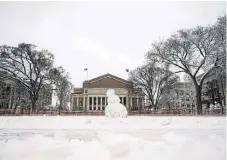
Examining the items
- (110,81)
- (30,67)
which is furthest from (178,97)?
(30,67)

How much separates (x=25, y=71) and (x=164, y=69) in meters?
8.09

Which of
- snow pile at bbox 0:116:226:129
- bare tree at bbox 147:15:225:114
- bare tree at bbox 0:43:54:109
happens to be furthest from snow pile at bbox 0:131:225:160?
bare tree at bbox 0:43:54:109

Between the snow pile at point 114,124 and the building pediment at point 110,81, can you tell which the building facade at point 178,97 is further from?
the snow pile at point 114,124

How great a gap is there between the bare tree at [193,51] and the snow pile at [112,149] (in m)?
6.03

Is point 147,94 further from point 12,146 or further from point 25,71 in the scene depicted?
point 12,146

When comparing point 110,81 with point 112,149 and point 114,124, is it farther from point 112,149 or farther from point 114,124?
point 112,149

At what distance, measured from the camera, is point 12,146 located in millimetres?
3365

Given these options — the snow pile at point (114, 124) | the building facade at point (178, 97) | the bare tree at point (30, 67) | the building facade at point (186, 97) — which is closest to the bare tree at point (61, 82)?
the bare tree at point (30, 67)

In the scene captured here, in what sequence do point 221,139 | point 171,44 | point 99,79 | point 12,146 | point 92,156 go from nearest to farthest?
point 92,156 < point 12,146 < point 221,139 < point 171,44 < point 99,79

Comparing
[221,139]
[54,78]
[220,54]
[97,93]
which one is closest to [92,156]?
[221,139]

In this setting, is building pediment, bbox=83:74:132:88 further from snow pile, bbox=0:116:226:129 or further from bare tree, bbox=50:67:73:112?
snow pile, bbox=0:116:226:129

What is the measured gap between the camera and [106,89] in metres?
17.3

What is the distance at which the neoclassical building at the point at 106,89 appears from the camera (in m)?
15.1

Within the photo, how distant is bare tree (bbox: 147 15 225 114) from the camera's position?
9.15m
